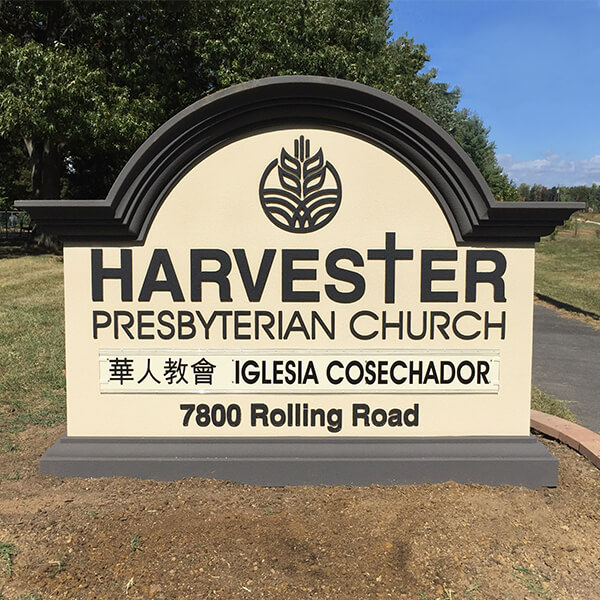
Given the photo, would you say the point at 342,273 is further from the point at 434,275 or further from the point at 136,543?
the point at 136,543

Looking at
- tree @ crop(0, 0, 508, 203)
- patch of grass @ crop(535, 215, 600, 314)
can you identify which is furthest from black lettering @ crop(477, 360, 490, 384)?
tree @ crop(0, 0, 508, 203)

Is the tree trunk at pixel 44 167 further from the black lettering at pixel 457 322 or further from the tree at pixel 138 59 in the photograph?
the black lettering at pixel 457 322

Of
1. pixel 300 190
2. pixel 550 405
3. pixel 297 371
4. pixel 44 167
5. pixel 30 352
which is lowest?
pixel 550 405

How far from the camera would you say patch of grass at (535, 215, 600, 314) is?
1736 cm

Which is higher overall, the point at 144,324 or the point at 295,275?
the point at 295,275

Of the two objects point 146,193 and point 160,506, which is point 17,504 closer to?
point 160,506

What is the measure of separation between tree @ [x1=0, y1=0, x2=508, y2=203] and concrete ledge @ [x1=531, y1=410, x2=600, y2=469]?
559 inches

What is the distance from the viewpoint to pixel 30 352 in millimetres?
8891

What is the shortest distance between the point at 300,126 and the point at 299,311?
1.41 metres

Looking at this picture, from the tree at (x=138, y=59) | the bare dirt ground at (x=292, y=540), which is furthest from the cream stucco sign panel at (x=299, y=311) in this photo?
the tree at (x=138, y=59)

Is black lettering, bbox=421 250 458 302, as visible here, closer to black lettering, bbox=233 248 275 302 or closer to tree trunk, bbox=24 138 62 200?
black lettering, bbox=233 248 275 302

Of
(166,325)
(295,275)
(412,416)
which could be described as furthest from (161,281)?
(412,416)

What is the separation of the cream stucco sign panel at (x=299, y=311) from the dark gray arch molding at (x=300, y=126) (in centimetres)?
9

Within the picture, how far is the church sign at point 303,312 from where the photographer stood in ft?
14.6
